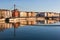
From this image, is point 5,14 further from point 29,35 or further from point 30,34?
point 29,35

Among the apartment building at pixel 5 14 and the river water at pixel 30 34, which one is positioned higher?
the apartment building at pixel 5 14

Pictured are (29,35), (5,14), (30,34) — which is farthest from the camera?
(5,14)

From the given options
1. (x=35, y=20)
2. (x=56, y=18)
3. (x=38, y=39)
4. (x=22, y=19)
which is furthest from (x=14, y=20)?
(x=38, y=39)

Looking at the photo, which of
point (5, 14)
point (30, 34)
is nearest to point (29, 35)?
point (30, 34)

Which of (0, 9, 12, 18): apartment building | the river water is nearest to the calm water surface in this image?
the river water

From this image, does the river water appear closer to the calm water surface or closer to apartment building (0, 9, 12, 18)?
the calm water surface

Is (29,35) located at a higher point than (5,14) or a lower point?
lower

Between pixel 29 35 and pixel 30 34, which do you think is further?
pixel 30 34

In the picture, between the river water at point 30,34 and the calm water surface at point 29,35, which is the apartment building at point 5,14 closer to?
the river water at point 30,34

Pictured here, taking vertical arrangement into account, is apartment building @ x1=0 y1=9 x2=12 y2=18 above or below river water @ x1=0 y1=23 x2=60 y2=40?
above

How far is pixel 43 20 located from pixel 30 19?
84 centimetres

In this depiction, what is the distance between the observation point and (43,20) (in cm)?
1134

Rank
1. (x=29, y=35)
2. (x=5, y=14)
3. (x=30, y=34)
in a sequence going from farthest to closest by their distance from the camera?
(x=5, y=14), (x=30, y=34), (x=29, y=35)

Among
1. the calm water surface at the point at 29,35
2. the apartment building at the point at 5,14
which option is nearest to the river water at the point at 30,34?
the calm water surface at the point at 29,35
